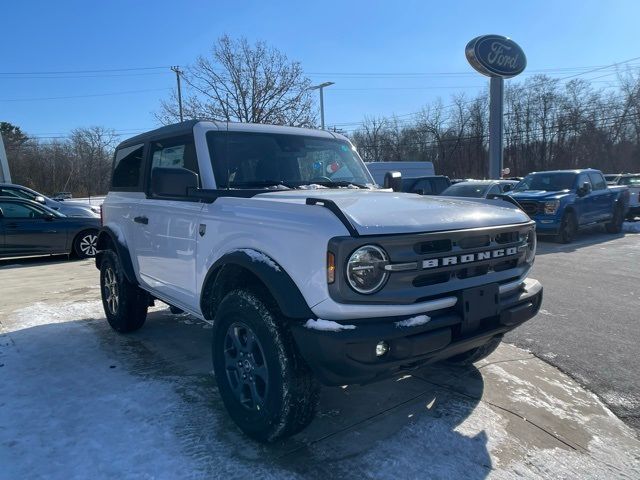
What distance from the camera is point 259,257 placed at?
110 inches

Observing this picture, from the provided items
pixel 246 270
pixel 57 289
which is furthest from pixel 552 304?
pixel 57 289

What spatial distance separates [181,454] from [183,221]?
168cm

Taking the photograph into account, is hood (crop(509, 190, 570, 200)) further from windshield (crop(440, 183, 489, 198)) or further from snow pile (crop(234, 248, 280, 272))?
snow pile (crop(234, 248, 280, 272))

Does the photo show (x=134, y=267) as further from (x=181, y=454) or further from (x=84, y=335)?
(x=181, y=454)

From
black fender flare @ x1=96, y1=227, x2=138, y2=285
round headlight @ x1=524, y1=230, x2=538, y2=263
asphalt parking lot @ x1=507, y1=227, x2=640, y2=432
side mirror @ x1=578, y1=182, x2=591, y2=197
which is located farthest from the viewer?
side mirror @ x1=578, y1=182, x2=591, y2=197

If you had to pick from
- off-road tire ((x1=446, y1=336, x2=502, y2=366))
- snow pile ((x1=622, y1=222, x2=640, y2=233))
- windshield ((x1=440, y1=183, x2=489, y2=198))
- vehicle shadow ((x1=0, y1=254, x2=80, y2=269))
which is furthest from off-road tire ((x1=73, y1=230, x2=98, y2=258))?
snow pile ((x1=622, y1=222, x2=640, y2=233))

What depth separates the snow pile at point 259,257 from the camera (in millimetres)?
2696

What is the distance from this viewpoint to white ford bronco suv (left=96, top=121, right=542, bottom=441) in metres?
2.44

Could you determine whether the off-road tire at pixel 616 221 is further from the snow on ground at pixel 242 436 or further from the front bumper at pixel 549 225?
the snow on ground at pixel 242 436

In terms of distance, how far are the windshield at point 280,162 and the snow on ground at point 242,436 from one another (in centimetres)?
164

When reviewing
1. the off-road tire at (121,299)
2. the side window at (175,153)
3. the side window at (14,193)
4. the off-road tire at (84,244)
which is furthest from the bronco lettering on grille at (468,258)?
the side window at (14,193)

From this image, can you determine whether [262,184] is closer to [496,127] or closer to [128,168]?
[128,168]

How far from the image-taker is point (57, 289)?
7672 millimetres

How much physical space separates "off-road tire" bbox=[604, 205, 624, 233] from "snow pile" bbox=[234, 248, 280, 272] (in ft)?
46.0
